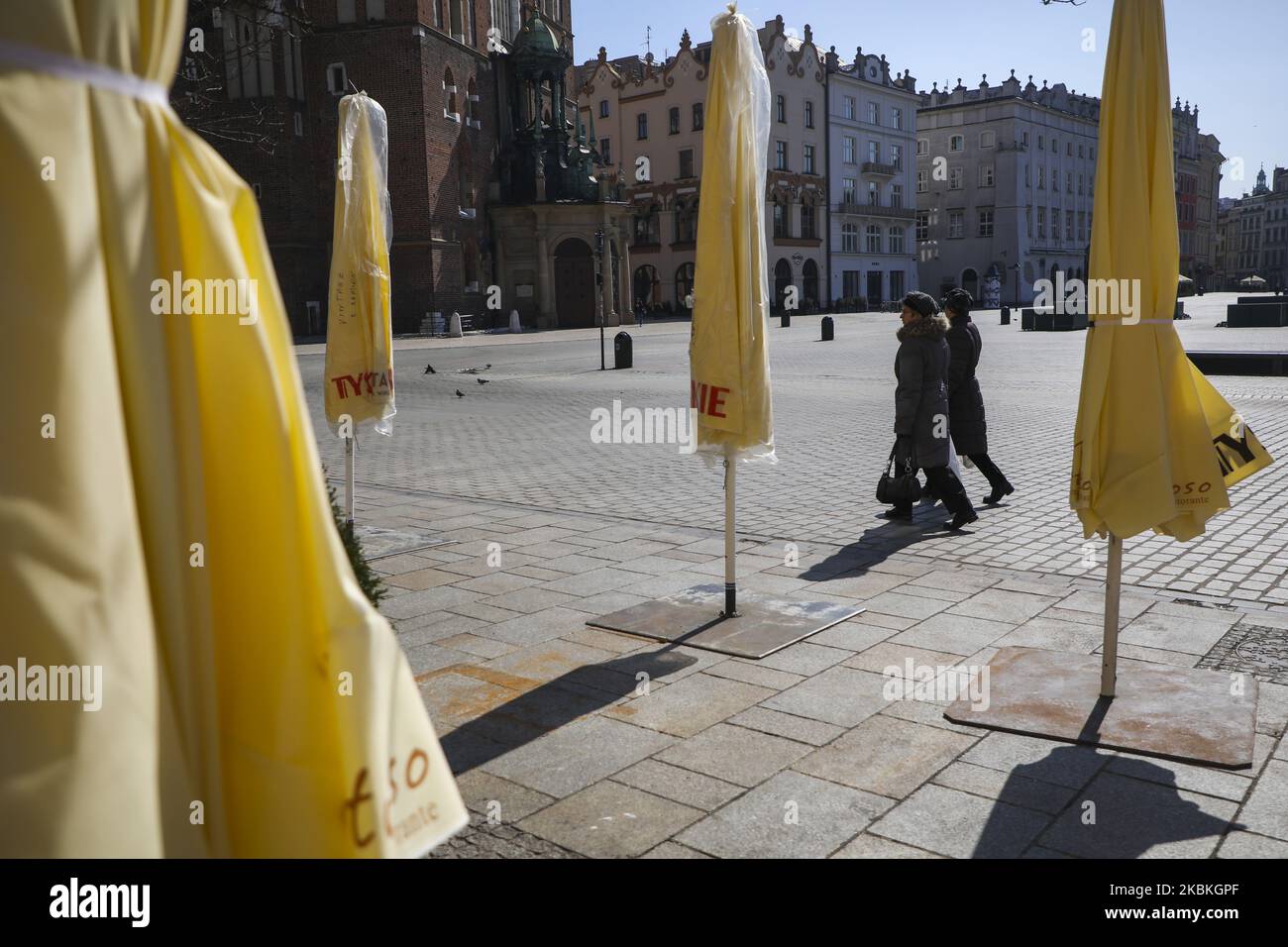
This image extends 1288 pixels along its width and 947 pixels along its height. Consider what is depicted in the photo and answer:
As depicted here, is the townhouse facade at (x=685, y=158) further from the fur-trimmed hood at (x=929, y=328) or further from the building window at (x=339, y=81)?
the fur-trimmed hood at (x=929, y=328)

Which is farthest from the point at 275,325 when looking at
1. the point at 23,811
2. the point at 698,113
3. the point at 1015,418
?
the point at 698,113

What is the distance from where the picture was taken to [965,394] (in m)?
9.43

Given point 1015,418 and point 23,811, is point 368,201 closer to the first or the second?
point 23,811

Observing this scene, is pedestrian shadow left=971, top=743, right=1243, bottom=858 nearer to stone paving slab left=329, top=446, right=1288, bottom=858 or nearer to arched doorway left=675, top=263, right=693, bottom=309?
stone paving slab left=329, top=446, right=1288, bottom=858

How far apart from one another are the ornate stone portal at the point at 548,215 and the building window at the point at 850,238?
25289 mm

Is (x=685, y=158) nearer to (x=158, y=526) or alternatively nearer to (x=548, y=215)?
(x=548, y=215)

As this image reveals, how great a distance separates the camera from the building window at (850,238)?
71381mm

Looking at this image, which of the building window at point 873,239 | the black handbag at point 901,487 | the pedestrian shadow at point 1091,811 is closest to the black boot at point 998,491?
the black handbag at point 901,487

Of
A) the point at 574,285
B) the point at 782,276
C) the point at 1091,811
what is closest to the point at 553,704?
the point at 1091,811

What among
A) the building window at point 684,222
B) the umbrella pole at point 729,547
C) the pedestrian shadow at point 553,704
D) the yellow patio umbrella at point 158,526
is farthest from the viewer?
the building window at point 684,222

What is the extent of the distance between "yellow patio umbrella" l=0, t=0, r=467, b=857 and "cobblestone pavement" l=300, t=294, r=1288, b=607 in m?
6.20

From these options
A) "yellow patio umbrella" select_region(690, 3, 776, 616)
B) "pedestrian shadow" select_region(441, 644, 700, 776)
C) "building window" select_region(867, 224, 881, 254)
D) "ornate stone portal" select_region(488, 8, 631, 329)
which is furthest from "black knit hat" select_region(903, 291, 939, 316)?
"building window" select_region(867, 224, 881, 254)

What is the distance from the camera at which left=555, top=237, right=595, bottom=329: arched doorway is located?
49500 millimetres
